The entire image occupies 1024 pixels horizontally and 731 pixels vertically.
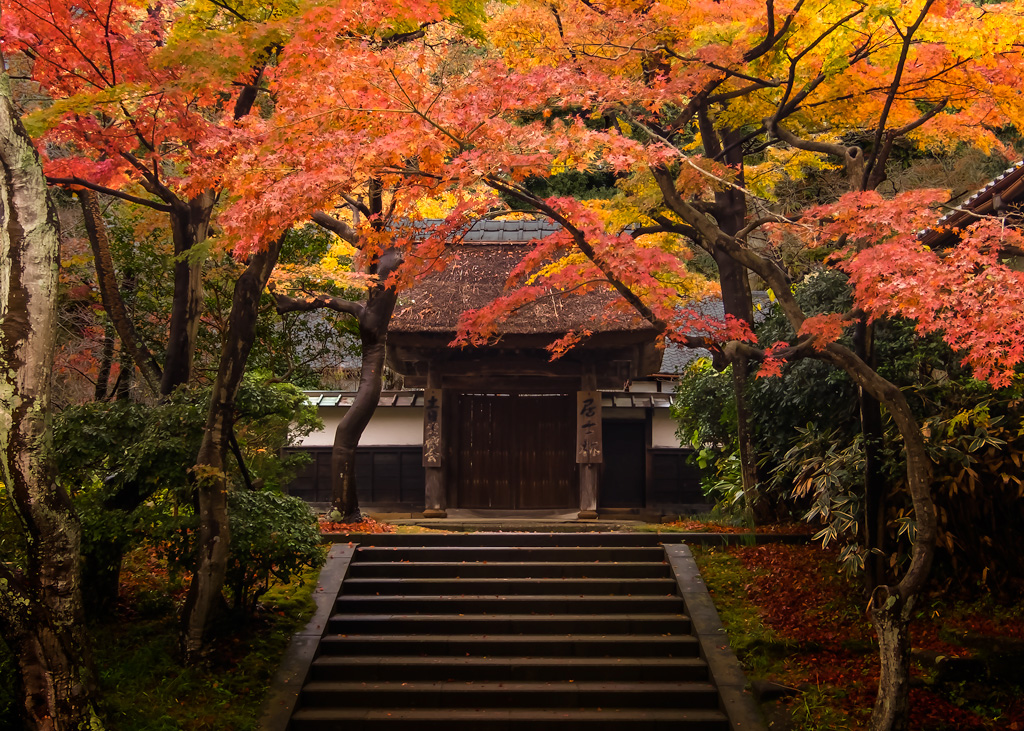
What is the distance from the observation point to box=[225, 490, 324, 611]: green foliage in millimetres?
7020

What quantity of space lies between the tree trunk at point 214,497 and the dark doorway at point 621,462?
9.99 metres

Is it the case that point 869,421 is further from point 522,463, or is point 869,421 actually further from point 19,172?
point 522,463

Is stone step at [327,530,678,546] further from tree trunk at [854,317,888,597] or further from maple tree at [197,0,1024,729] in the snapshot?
maple tree at [197,0,1024,729]

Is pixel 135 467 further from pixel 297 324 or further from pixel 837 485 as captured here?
pixel 297 324

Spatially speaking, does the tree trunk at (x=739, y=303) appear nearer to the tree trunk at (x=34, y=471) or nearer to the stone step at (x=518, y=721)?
the stone step at (x=518, y=721)

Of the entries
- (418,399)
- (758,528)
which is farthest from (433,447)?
(758,528)

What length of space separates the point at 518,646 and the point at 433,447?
20.3 ft

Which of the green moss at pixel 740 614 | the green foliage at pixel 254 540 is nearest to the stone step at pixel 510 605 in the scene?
the green moss at pixel 740 614

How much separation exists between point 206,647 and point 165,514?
1.17 meters

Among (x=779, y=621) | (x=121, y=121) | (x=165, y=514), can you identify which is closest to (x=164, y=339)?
(x=121, y=121)

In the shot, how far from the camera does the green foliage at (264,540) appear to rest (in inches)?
276

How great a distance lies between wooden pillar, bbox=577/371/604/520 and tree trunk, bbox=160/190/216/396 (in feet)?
22.9

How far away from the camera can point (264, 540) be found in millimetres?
7020

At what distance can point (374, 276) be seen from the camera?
11.4m
